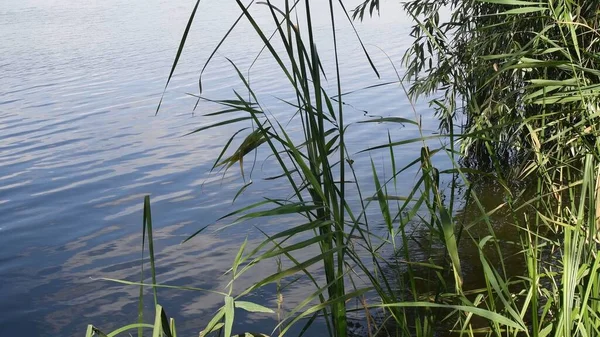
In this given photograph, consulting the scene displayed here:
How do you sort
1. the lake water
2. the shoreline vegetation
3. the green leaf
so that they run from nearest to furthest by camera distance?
the green leaf < the shoreline vegetation < the lake water

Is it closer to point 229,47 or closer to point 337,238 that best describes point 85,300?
point 337,238

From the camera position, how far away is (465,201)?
4402 mm

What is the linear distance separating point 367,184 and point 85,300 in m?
2.79

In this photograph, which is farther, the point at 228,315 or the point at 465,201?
the point at 465,201

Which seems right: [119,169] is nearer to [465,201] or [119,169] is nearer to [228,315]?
[465,201]

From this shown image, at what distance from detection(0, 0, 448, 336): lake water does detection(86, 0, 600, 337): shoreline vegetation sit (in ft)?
1.09

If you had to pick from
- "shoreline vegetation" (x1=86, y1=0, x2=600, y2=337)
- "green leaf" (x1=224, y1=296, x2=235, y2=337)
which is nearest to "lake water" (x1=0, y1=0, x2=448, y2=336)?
"shoreline vegetation" (x1=86, y1=0, x2=600, y2=337)

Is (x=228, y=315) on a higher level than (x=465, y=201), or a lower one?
higher

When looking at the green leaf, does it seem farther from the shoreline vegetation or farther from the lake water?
the lake water

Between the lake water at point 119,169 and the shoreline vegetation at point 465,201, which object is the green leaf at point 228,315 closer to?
the shoreline vegetation at point 465,201

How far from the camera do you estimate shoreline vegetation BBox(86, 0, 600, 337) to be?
189cm

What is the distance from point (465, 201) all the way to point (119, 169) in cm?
400

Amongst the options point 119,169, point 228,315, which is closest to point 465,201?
point 228,315

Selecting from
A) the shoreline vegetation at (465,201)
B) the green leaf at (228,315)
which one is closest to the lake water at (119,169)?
the shoreline vegetation at (465,201)
